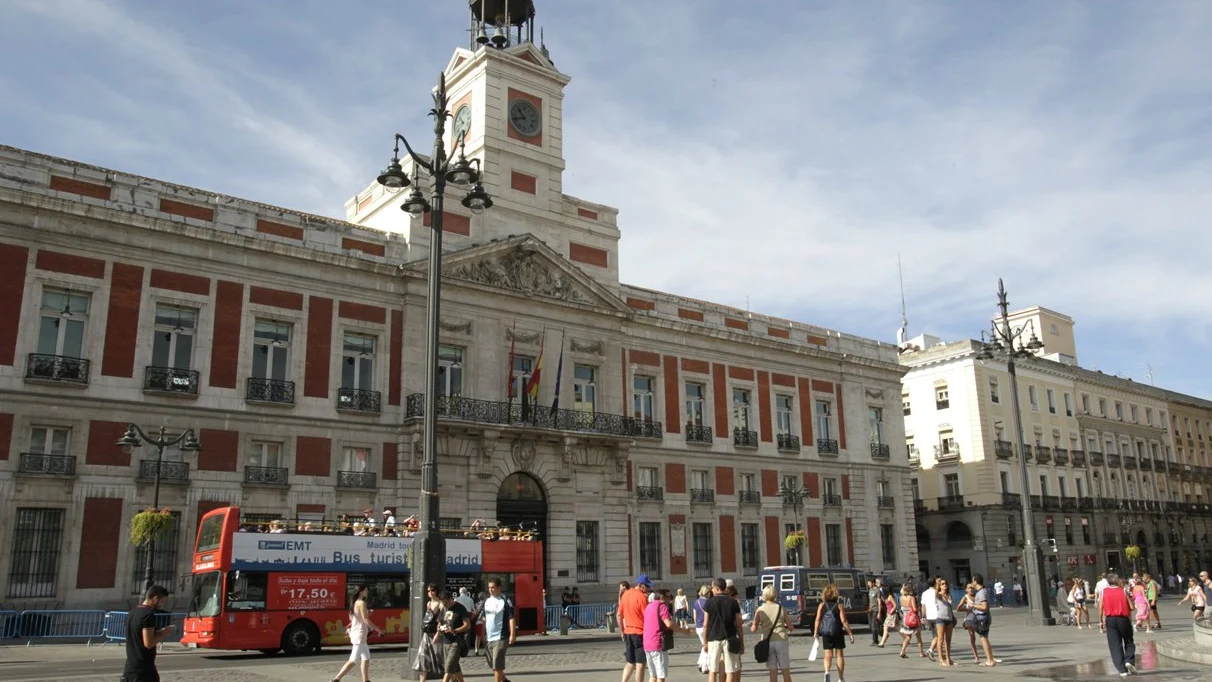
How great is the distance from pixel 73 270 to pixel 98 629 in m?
9.56

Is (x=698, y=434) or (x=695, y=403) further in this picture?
(x=695, y=403)

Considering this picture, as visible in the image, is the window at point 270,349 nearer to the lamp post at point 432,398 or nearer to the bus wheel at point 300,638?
the bus wheel at point 300,638

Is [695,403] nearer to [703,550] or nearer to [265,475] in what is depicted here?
[703,550]

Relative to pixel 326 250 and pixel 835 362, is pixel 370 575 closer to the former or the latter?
pixel 326 250

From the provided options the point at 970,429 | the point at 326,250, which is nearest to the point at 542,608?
the point at 326,250

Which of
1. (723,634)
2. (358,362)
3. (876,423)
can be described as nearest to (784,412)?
(876,423)

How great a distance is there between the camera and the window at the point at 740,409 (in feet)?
140

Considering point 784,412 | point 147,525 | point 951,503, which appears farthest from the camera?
point 951,503

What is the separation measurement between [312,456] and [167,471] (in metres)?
4.21

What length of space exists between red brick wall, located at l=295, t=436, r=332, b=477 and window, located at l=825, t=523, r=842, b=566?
74.9 ft

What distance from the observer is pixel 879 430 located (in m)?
48.0

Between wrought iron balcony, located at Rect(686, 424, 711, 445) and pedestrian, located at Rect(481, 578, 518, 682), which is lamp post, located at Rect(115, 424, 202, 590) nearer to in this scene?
pedestrian, located at Rect(481, 578, 518, 682)

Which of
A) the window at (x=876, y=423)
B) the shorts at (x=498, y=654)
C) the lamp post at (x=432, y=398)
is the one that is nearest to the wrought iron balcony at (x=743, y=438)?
the window at (x=876, y=423)

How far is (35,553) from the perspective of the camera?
25609 millimetres
